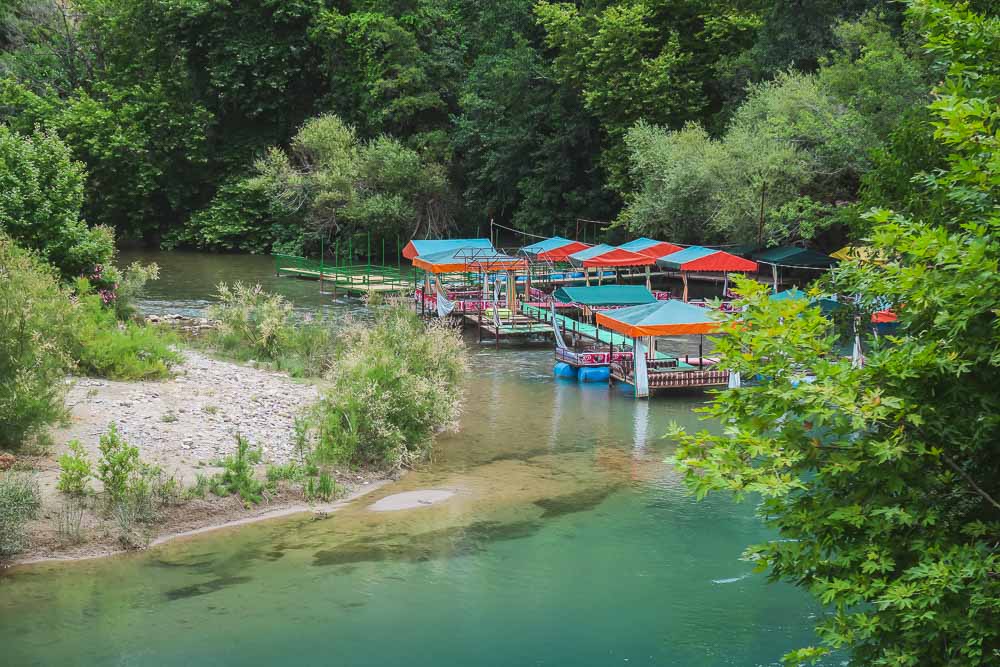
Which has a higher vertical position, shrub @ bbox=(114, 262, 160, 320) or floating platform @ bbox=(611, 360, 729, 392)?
shrub @ bbox=(114, 262, 160, 320)

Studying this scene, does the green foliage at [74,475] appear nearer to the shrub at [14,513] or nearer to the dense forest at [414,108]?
the shrub at [14,513]

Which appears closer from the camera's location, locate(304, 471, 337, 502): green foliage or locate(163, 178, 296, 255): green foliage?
locate(304, 471, 337, 502): green foliage

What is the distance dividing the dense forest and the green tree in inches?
1094

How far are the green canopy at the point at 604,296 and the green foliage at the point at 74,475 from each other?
15.3m

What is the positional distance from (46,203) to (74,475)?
10247 millimetres

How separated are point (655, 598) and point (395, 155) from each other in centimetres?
3678

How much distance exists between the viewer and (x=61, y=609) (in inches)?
438

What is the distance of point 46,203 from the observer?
21078 millimetres

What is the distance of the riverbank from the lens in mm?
12664

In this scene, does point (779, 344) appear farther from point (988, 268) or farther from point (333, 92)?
point (333, 92)

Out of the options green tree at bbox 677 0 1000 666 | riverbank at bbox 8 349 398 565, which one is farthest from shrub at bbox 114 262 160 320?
green tree at bbox 677 0 1000 666

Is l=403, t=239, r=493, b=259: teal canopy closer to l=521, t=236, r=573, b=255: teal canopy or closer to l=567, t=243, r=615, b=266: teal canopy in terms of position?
l=521, t=236, r=573, b=255: teal canopy

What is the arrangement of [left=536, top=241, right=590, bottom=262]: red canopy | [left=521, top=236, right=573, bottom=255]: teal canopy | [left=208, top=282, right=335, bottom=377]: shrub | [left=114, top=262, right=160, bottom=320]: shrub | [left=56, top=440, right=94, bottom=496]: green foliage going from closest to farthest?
[left=56, top=440, right=94, bottom=496]: green foliage
[left=208, top=282, right=335, bottom=377]: shrub
[left=114, top=262, right=160, bottom=320]: shrub
[left=536, top=241, right=590, bottom=262]: red canopy
[left=521, top=236, right=573, bottom=255]: teal canopy

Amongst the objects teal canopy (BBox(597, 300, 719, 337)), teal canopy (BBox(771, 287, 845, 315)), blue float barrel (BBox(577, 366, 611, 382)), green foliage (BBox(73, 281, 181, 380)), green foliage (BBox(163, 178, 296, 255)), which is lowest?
blue float barrel (BBox(577, 366, 611, 382))
